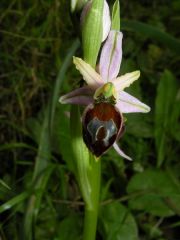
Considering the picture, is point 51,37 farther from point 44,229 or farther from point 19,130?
point 44,229

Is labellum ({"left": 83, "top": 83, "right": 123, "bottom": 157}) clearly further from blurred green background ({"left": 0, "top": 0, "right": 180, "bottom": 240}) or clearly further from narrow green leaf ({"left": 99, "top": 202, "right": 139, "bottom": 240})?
narrow green leaf ({"left": 99, "top": 202, "right": 139, "bottom": 240})

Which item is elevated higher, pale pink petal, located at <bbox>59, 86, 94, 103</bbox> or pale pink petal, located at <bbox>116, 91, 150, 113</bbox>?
pale pink petal, located at <bbox>59, 86, 94, 103</bbox>

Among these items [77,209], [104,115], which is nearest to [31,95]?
[77,209]

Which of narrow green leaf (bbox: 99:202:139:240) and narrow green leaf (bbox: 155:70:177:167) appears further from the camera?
narrow green leaf (bbox: 155:70:177:167)

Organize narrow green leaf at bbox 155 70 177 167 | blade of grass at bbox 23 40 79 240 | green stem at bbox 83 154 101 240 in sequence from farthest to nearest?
narrow green leaf at bbox 155 70 177 167 → blade of grass at bbox 23 40 79 240 → green stem at bbox 83 154 101 240

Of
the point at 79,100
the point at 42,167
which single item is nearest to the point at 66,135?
the point at 42,167

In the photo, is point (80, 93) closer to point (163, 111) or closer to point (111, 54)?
point (111, 54)

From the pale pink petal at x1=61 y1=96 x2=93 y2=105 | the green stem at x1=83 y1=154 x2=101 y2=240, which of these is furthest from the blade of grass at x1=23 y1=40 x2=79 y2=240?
the pale pink petal at x1=61 y1=96 x2=93 y2=105
